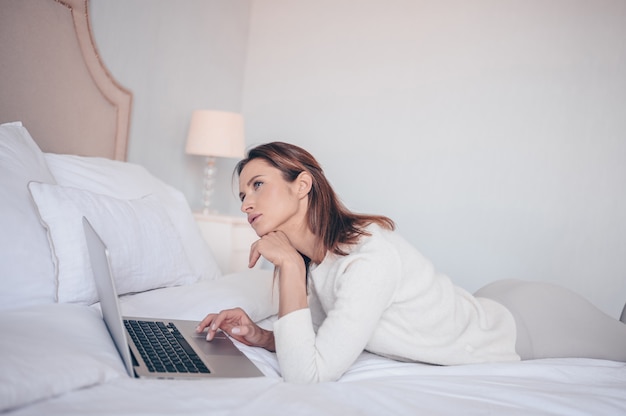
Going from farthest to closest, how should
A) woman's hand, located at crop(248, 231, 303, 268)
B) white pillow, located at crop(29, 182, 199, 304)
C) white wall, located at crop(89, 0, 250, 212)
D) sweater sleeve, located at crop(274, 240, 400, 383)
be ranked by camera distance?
white wall, located at crop(89, 0, 250, 212), white pillow, located at crop(29, 182, 199, 304), woman's hand, located at crop(248, 231, 303, 268), sweater sleeve, located at crop(274, 240, 400, 383)

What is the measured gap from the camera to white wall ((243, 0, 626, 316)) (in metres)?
3.15

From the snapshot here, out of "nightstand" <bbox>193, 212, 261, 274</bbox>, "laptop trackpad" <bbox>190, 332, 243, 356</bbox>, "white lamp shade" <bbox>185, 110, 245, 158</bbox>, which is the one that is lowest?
"nightstand" <bbox>193, 212, 261, 274</bbox>

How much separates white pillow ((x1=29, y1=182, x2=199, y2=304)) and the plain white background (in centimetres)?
118

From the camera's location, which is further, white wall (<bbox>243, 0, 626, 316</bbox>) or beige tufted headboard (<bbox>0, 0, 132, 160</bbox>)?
white wall (<bbox>243, 0, 626, 316</bbox>)

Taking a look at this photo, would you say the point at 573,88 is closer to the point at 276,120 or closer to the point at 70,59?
the point at 276,120

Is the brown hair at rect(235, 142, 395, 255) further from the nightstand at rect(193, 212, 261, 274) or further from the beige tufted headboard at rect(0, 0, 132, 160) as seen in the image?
the nightstand at rect(193, 212, 261, 274)

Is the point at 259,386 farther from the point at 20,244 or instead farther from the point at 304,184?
the point at 20,244

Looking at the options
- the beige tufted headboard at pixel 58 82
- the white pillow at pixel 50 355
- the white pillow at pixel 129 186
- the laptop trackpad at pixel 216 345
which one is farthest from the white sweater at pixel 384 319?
the beige tufted headboard at pixel 58 82

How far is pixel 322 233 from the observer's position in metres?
1.42

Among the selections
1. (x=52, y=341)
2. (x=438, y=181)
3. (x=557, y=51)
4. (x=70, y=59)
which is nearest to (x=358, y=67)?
(x=438, y=181)

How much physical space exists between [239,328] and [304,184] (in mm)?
404

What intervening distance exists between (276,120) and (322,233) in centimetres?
261

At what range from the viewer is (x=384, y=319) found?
1325mm

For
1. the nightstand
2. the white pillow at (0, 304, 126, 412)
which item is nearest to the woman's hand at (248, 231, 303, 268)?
the white pillow at (0, 304, 126, 412)
